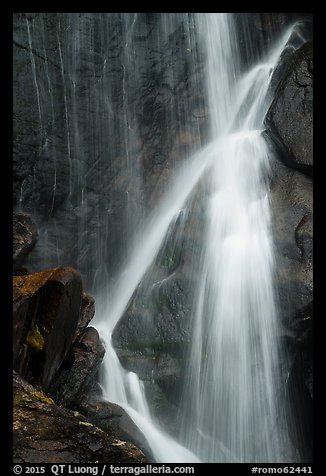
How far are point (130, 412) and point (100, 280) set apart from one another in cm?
526

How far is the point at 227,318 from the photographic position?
1035 cm

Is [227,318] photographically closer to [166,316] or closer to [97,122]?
[166,316]

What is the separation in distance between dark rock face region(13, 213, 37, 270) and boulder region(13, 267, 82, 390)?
16.0 feet

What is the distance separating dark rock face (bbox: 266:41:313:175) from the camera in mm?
11336

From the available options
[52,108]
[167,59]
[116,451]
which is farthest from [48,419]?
[167,59]

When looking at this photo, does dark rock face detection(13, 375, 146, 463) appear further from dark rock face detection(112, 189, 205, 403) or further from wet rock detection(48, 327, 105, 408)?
dark rock face detection(112, 189, 205, 403)

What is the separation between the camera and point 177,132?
1533 centimetres

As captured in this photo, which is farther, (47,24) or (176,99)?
(176,99)

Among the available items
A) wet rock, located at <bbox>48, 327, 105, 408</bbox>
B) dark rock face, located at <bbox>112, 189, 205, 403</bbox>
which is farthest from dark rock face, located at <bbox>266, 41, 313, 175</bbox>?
wet rock, located at <bbox>48, 327, 105, 408</bbox>

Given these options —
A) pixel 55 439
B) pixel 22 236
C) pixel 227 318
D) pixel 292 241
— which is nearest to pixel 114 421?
pixel 227 318

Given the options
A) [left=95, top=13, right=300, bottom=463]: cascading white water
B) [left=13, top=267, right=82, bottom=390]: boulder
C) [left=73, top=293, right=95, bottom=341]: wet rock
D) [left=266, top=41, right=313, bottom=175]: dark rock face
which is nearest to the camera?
[left=13, top=267, right=82, bottom=390]: boulder

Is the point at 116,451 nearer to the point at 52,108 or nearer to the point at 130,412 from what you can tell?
the point at 130,412

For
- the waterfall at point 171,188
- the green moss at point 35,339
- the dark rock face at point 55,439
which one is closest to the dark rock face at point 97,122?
the waterfall at point 171,188
